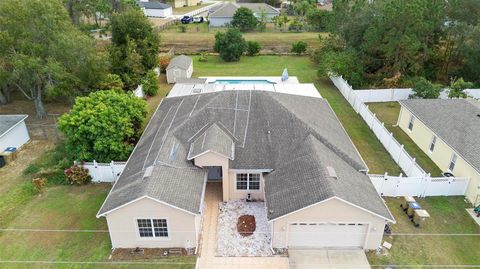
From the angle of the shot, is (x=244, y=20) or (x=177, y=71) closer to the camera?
(x=177, y=71)

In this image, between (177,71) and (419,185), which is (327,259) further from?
(177,71)

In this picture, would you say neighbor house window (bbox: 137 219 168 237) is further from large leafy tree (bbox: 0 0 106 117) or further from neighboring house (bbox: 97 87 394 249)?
large leafy tree (bbox: 0 0 106 117)

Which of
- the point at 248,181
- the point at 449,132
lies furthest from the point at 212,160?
the point at 449,132

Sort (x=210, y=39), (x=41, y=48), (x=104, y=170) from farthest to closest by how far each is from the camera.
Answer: (x=210, y=39), (x=41, y=48), (x=104, y=170)

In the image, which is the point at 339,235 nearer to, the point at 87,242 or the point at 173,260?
the point at 173,260

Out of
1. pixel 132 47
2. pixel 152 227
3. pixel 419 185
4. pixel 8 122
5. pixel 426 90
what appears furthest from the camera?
pixel 132 47

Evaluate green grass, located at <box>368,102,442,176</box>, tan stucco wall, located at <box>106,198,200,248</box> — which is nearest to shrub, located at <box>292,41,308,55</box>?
green grass, located at <box>368,102,442,176</box>

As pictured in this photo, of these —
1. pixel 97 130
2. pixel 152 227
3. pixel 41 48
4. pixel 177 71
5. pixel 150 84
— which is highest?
pixel 41 48
